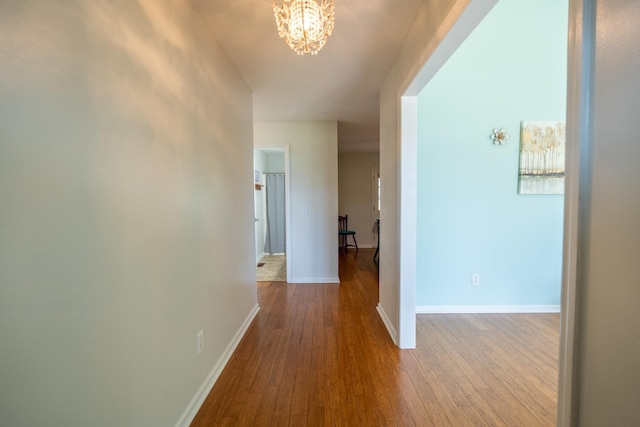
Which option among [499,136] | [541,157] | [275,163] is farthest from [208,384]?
[275,163]

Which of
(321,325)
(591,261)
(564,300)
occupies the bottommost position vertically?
(321,325)

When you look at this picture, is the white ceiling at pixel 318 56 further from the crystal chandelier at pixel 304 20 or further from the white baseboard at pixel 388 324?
the white baseboard at pixel 388 324

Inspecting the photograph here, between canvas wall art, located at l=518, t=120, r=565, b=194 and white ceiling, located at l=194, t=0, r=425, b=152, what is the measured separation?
5.40ft

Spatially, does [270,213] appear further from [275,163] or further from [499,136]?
[499,136]

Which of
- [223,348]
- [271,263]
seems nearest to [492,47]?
[223,348]

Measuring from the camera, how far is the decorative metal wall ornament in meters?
2.77

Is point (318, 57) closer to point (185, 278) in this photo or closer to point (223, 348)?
point (185, 278)

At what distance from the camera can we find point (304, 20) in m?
1.22

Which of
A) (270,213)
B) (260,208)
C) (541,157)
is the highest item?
(541,157)

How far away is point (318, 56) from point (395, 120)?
2.71 ft

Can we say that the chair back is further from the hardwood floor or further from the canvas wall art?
the canvas wall art

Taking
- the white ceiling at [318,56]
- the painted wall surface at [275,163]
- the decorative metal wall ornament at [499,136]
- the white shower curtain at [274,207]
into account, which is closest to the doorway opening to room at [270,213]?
the white shower curtain at [274,207]

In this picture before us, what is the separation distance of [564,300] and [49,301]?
4.55ft

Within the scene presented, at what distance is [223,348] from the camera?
1.98m
